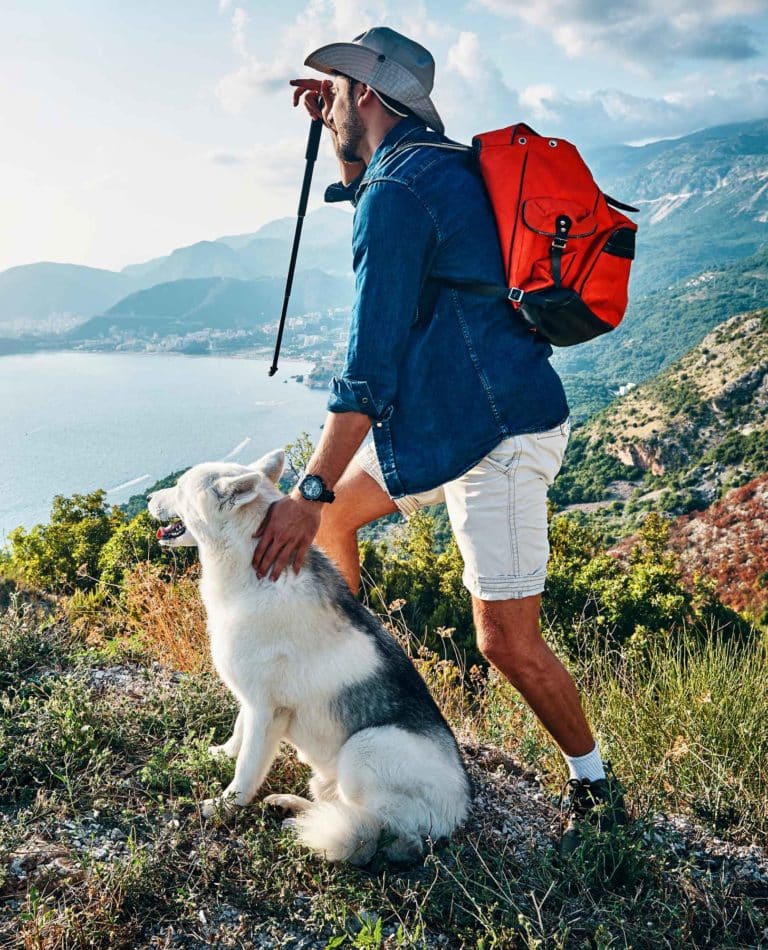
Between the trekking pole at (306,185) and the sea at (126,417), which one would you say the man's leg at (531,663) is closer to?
the trekking pole at (306,185)

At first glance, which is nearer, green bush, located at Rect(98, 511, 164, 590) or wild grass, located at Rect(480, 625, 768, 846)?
wild grass, located at Rect(480, 625, 768, 846)

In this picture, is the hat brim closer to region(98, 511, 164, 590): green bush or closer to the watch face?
the watch face

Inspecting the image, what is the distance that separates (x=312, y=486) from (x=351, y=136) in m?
1.41

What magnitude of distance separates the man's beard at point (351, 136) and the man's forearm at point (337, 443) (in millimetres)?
1115

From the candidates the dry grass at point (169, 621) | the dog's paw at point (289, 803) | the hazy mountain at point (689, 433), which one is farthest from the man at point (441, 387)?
the hazy mountain at point (689, 433)

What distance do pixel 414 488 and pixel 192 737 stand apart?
167cm

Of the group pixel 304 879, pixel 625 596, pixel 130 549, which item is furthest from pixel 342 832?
pixel 625 596

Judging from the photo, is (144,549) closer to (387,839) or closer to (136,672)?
(136,672)

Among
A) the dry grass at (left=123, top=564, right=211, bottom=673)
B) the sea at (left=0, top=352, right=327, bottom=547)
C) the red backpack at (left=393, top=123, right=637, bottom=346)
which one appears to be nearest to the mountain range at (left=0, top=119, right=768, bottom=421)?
the sea at (left=0, top=352, right=327, bottom=547)

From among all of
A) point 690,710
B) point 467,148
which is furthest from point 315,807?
point 467,148

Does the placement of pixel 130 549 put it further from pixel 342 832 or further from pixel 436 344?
pixel 436 344

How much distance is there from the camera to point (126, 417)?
44438mm

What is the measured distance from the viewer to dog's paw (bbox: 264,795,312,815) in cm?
309

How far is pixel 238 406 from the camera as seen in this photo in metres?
46.8
